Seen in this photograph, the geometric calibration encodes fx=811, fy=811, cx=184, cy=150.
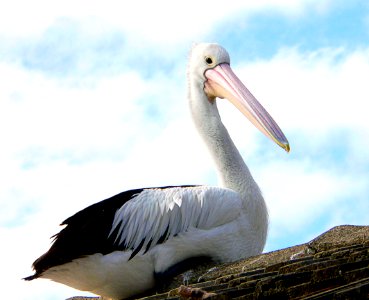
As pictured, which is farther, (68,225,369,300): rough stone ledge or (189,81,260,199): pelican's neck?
(189,81,260,199): pelican's neck

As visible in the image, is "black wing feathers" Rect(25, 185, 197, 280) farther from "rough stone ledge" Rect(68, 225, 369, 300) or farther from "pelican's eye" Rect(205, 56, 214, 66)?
"pelican's eye" Rect(205, 56, 214, 66)

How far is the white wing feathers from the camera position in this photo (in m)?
6.82

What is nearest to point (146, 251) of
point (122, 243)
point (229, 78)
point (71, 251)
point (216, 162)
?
point (122, 243)

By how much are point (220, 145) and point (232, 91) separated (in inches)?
26.0

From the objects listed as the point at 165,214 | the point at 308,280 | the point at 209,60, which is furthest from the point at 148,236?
the point at 308,280

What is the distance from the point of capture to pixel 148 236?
6848 mm

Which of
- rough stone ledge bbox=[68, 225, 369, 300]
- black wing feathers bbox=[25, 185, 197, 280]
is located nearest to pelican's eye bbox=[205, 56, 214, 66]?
black wing feathers bbox=[25, 185, 197, 280]

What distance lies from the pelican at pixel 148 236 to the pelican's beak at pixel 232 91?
27.0 inches

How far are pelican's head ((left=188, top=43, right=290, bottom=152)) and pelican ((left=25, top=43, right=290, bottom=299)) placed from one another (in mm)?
807

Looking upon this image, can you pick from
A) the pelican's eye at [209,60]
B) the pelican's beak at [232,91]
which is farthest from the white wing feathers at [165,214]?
the pelican's eye at [209,60]

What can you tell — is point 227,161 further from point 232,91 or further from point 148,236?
point 148,236

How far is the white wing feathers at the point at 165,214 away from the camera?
6.82 m

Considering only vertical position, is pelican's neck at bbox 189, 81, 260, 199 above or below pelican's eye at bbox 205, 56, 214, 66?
below

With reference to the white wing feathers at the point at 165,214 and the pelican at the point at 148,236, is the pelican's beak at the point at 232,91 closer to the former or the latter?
the pelican at the point at 148,236
